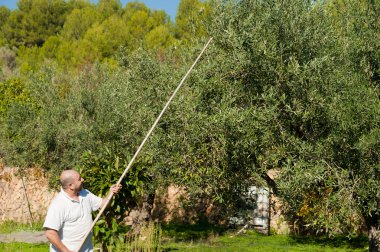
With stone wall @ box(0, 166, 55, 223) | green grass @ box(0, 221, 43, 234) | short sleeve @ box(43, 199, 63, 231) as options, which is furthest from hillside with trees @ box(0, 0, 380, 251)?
stone wall @ box(0, 166, 55, 223)

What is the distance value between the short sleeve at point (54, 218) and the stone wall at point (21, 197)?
16.7 metres

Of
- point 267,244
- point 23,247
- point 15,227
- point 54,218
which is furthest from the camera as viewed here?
point 15,227

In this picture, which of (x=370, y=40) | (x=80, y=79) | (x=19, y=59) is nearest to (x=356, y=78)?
(x=370, y=40)

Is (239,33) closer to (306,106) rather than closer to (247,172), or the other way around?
(306,106)

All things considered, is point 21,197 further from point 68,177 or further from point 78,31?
point 78,31

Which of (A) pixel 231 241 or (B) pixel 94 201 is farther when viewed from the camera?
(A) pixel 231 241

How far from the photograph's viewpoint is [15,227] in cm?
2136

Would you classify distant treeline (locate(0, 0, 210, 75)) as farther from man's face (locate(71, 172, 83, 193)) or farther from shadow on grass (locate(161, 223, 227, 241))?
man's face (locate(71, 172, 83, 193))

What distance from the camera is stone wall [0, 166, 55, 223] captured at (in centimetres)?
2311

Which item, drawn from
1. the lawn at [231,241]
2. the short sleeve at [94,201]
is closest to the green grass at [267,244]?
the lawn at [231,241]

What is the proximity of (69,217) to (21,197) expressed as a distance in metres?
17.6

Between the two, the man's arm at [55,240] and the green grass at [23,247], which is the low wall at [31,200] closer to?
the green grass at [23,247]

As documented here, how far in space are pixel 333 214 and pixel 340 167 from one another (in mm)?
845

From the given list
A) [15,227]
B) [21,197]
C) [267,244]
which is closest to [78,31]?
[21,197]
